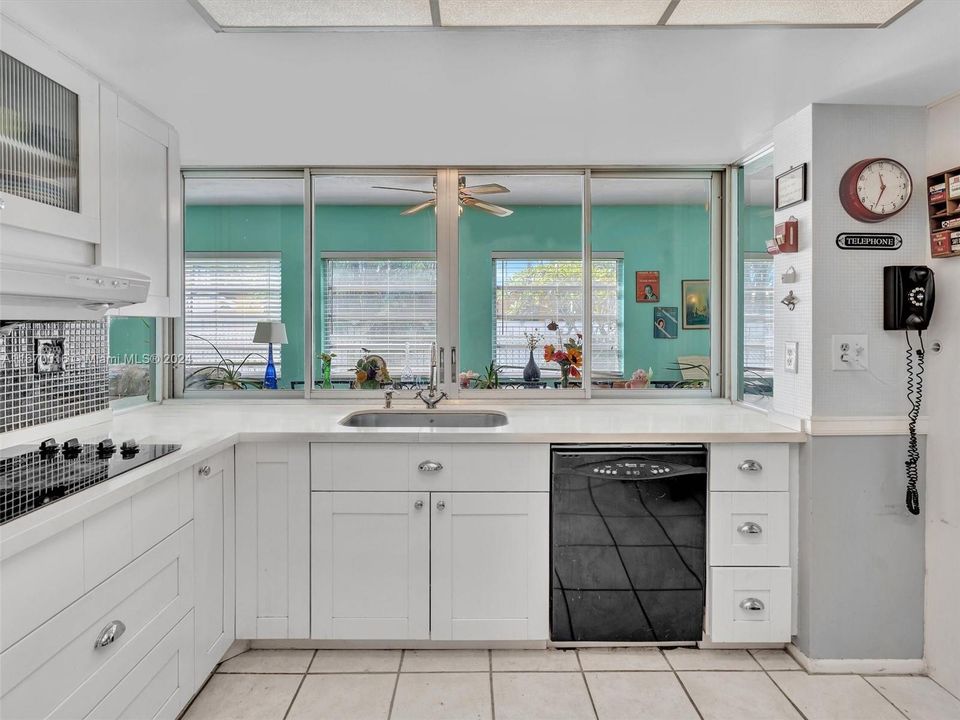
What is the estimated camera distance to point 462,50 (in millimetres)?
1735

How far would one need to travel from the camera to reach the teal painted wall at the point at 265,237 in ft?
10.8

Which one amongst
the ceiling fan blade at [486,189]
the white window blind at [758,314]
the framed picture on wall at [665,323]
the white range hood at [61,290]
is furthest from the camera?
the framed picture on wall at [665,323]

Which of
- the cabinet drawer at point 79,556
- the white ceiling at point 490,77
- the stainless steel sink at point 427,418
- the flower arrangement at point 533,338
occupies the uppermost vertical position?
the white ceiling at point 490,77

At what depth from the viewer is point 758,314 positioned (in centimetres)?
292

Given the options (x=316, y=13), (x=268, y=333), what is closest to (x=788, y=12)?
(x=316, y=13)

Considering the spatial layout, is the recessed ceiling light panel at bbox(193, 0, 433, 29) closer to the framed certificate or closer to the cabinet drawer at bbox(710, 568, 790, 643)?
the framed certificate

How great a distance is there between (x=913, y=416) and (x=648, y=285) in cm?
152

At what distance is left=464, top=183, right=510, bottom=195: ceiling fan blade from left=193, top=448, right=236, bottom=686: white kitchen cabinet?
182 cm

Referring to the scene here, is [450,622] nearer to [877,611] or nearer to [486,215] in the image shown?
[877,611]

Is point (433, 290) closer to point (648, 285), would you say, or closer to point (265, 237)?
point (265, 237)

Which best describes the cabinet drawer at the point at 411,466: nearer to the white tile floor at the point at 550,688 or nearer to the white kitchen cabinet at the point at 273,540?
the white kitchen cabinet at the point at 273,540

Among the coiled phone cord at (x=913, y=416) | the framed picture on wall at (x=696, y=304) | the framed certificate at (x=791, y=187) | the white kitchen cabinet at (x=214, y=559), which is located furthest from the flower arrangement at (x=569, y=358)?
the white kitchen cabinet at (x=214, y=559)

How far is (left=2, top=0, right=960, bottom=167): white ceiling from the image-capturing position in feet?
5.40

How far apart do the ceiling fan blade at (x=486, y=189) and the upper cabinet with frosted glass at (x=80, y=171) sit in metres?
1.45
